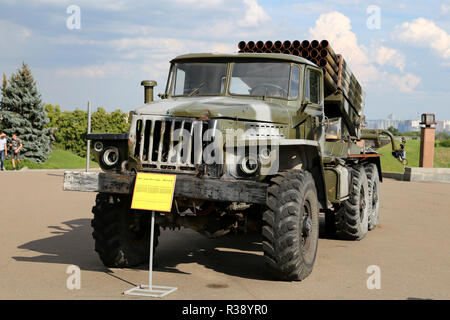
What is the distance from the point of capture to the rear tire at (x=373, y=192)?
11.7m

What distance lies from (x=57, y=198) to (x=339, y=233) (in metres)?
8.65

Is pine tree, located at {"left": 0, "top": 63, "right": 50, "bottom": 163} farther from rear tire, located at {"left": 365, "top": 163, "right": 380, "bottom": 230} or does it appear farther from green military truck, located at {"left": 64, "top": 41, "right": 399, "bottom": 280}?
green military truck, located at {"left": 64, "top": 41, "right": 399, "bottom": 280}

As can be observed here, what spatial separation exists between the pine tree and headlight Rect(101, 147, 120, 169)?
29.2 meters

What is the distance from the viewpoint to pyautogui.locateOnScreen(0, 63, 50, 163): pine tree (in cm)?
3512

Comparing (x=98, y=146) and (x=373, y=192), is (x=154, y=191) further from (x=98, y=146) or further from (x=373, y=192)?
(x=373, y=192)

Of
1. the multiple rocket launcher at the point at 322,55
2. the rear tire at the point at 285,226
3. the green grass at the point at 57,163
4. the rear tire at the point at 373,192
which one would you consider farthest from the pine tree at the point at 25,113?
the rear tire at the point at 285,226

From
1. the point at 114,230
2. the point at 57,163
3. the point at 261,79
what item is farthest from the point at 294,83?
the point at 57,163

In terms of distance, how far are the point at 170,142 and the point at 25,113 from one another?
104 ft

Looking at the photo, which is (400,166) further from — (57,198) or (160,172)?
(160,172)

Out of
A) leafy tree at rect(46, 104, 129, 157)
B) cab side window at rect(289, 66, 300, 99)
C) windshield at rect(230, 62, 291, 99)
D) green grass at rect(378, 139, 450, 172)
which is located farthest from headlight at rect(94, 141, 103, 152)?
leafy tree at rect(46, 104, 129, 157)

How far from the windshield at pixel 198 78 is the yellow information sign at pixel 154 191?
2.05 meters

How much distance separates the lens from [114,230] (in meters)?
7.31

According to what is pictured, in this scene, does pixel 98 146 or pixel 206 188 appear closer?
pixel 206 188
